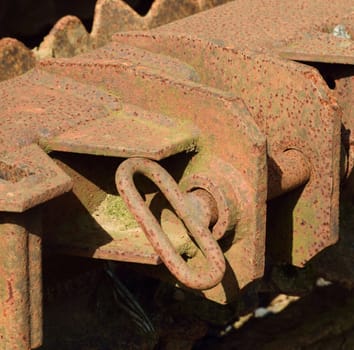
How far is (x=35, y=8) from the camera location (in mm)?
4699

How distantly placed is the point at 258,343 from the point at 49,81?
228 cm

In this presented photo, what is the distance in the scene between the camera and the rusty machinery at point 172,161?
8.72 feet

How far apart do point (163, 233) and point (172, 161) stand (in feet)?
1.15

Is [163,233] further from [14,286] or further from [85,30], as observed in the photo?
[85,30]

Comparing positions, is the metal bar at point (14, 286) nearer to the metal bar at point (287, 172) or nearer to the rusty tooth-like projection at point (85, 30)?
the metal bar at point (287, 172)

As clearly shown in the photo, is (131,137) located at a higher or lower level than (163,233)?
higher

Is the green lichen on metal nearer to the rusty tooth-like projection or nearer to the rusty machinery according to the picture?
the rusty machinery

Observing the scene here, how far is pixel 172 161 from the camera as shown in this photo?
9.76ft

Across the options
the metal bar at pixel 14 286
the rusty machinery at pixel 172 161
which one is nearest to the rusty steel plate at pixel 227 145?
the rusty machinery at pixel 172 161

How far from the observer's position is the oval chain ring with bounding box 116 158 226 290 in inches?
104

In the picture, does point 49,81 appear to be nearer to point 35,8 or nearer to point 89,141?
point 89,141

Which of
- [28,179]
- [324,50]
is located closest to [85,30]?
[324,50]

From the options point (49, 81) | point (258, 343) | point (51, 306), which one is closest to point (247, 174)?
point (49, 81)

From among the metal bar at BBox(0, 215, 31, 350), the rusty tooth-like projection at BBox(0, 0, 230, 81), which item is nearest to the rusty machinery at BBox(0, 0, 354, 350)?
the metal bar at BBox(0, 215, 31, 350)
